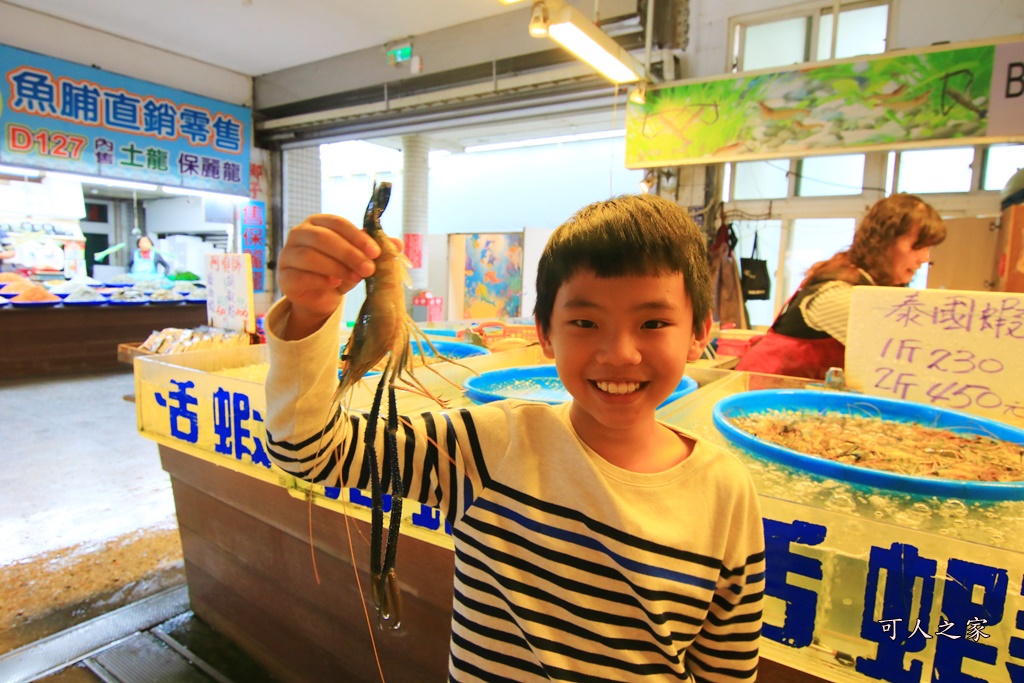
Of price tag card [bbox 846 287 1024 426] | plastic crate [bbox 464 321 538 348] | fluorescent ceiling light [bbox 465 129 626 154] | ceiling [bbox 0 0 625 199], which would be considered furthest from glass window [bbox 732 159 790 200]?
price tag card [bbox 846 287 1024 426]

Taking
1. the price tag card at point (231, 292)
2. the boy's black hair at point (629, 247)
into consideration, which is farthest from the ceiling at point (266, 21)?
the boy's black hair at point (629, 247)

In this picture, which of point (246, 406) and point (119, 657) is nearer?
point (246, 406)

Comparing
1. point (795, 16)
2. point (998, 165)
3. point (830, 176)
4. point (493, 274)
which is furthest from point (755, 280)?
point (493, 274)

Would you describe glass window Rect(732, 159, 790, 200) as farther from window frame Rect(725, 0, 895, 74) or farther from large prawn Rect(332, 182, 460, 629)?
large prawn Rect(332, 182, 460, 629)

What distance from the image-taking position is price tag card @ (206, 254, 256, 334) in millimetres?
2807

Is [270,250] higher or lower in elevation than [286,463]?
higher

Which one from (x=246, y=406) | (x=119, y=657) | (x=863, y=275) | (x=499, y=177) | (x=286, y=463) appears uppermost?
(x=499, y=177)

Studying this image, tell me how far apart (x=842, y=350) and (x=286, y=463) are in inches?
80.6

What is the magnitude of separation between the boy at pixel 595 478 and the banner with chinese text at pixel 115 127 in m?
7.26

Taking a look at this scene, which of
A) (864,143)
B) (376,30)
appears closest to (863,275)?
(864,143)

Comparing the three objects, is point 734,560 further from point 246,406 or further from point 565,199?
point 565,199

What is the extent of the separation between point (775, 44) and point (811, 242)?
1895 millimetres

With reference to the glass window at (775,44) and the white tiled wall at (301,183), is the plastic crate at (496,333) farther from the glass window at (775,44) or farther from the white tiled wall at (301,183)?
the white tiled wall at (301,183)

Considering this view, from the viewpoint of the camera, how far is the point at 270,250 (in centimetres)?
864
